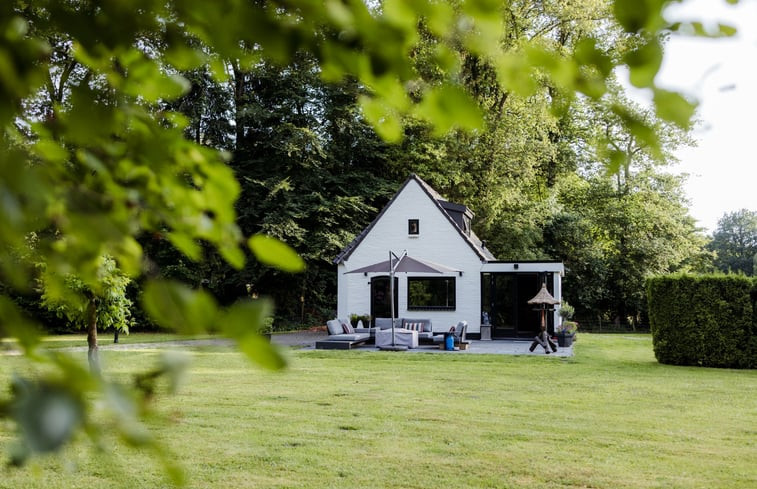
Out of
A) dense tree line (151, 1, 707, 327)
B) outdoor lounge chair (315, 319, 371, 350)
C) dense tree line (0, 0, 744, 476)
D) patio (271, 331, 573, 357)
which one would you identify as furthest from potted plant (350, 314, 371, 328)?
dense tree line (0, 0, 744, 476)

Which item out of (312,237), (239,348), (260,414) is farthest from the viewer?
(312,237)

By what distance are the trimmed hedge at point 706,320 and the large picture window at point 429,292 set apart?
8.75 m

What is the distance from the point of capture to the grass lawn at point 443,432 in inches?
231

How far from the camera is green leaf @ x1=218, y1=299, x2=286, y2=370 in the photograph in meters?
0.77

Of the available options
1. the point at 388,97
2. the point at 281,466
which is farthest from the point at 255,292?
the point at 388,97

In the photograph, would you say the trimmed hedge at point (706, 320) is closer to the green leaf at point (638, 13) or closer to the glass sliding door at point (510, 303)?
the glass sliding door at point (510, 303)

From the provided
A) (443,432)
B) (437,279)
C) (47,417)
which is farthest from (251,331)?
(437,279)

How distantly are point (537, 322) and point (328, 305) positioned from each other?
453 inches

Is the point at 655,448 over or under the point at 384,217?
under

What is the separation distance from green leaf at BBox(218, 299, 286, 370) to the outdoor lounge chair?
17.8m

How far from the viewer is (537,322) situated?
23.6 metres

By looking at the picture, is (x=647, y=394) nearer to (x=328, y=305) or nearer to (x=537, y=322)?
(x=537, y=322)

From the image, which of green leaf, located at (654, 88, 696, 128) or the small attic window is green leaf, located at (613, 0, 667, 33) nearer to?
green leaf, located at (654, 88, 696, 128)

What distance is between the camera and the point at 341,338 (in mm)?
18844
